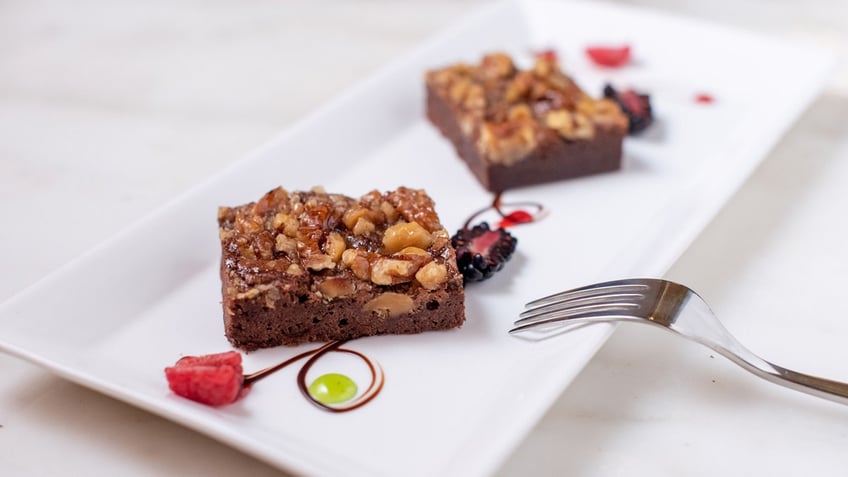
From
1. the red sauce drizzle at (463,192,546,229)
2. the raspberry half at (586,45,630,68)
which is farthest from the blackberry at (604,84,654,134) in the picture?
the red sauce drizzle at (463,192,546,229)

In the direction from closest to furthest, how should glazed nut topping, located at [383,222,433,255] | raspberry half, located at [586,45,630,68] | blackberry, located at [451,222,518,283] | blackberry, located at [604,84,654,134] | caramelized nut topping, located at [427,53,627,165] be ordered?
glazed nut topping, located at [383,222,433,255] < blackberry, located at [451,222,518,283] < caramelized nut topping, located at [427,53,627,165] < blackberry, located at [604,84,654,134] < raspberry half, located at [586,45,630,68]

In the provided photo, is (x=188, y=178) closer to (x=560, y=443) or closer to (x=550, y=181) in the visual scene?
(x=550, y=181)

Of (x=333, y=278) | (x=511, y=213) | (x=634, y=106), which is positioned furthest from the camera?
(x=634, y=106)

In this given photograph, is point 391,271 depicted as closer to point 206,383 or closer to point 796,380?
point 206,383

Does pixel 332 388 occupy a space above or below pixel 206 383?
below

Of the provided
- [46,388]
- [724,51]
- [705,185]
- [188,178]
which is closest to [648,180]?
[705,185]

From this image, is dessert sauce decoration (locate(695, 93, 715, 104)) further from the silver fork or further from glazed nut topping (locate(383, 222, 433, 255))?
glazed nut topping (locate(383, 222, 433, 255))

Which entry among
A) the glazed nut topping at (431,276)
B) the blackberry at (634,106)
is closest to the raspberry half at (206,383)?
the glazed nut topping at (431,276)

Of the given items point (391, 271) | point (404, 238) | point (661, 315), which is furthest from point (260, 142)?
point (661, 315)
